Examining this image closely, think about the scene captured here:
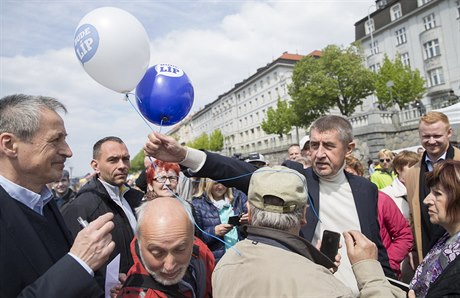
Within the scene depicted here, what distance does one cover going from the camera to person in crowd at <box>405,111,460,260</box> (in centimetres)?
346

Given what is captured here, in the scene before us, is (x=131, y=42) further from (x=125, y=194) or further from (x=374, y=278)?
(x=374, y=278)

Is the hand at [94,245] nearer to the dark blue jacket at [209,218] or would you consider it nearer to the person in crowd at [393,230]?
the dark blue jacket at [209,218]

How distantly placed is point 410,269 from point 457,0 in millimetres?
36872

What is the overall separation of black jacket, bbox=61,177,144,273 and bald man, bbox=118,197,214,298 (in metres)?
1.03

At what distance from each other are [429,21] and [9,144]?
135 feet

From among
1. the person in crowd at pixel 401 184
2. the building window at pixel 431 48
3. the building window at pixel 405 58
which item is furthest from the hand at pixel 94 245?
the building window at pixel 405 58

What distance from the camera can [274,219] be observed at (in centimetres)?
158

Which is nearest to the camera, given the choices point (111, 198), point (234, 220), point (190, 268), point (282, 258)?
point (282, 258)

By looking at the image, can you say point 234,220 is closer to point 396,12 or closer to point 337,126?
point 337,126

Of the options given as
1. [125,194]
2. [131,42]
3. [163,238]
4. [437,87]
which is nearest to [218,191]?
[125,194]

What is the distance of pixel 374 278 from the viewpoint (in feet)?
5.19

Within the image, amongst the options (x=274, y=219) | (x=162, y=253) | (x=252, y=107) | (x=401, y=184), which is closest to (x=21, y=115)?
(x=162, y=253)

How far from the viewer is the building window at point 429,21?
3397 cm

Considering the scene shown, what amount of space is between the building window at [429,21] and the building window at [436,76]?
4369 mm
